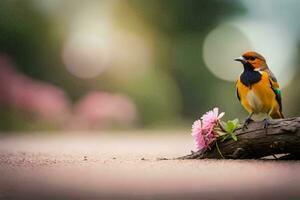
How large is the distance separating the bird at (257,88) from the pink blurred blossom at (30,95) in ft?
Answer: 18.8

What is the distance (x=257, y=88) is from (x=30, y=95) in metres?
6.00

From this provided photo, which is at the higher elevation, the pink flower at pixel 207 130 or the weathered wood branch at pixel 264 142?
the pink flower at pixel 207 130

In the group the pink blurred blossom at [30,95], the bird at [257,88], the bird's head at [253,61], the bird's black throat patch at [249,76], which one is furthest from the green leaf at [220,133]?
the pink blurred blossom at [30,95]

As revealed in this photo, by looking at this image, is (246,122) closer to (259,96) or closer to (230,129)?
(230,129)

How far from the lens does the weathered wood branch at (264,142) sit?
2936mm

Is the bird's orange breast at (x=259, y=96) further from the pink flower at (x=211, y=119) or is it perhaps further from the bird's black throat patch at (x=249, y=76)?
the pink flower at (x=211, y=119)

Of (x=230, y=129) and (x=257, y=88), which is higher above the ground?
(x=257, y=88)

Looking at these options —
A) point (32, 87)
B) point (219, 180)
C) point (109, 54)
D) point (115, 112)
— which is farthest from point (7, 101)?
point (219, 180)

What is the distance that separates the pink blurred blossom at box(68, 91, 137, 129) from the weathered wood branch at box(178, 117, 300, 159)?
5.99m

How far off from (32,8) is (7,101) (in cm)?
225

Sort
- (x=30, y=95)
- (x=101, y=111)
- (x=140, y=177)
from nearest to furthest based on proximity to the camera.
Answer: (x=140, y=177), (x=30, y=95), (x=101, y=111)

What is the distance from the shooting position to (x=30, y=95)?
344 inches

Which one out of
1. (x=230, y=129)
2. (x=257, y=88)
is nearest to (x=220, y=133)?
(x=230, y=129)

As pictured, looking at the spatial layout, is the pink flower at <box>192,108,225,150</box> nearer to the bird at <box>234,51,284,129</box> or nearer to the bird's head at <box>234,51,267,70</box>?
the bird at <box>234,51,284,129</box>
